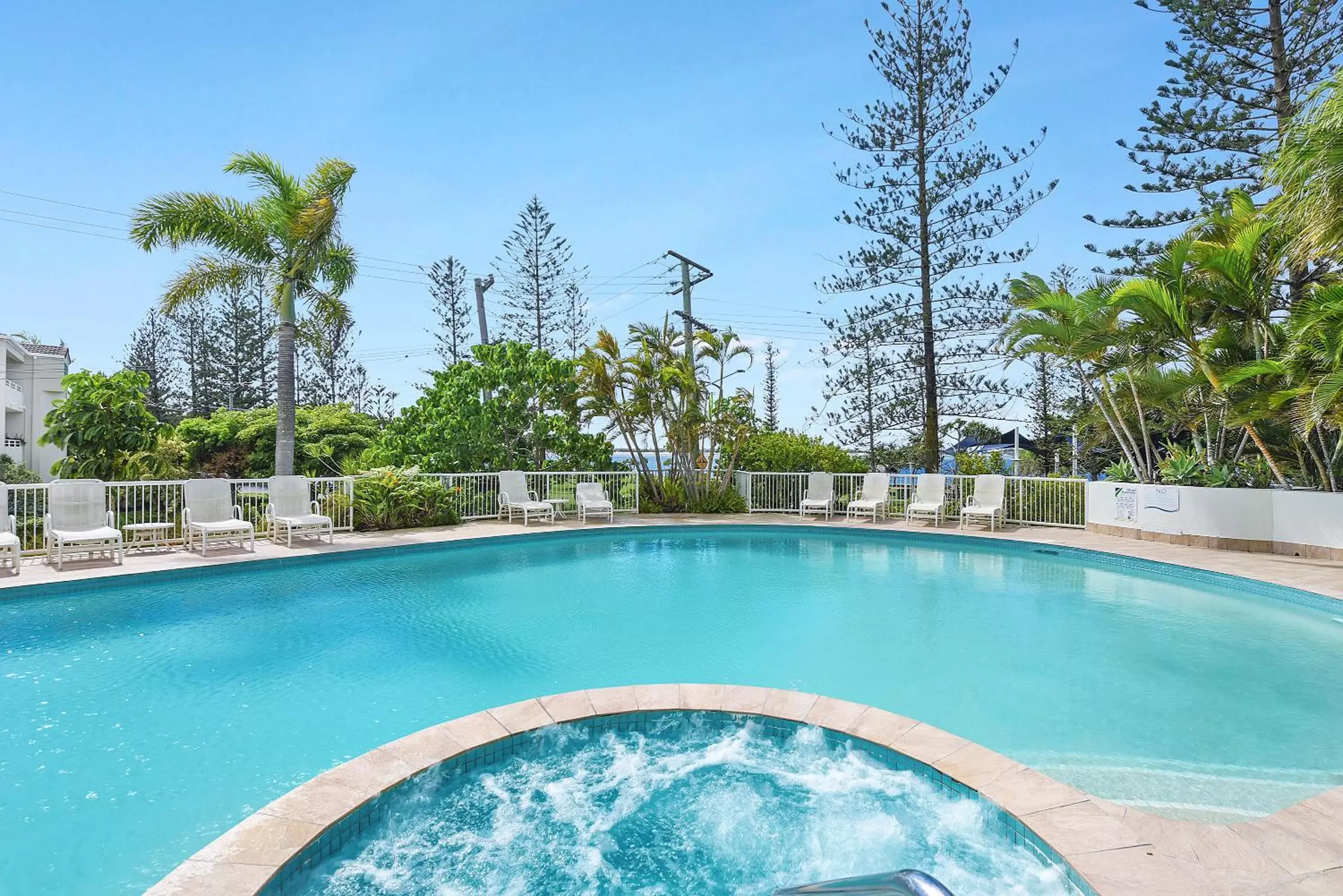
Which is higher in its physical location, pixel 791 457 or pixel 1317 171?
pixel 1317 171

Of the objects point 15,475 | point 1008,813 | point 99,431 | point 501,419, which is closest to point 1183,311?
point 1008,813

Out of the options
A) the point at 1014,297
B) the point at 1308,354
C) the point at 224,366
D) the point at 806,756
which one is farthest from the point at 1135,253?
the point at 224,366

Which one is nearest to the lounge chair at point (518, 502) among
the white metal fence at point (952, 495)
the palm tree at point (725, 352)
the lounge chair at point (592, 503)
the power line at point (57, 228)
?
the lounge chair at point (592, 503)

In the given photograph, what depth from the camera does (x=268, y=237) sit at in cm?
1109

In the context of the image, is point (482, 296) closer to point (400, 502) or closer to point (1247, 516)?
point (400, 502)

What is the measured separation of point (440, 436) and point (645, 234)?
7.94 meters

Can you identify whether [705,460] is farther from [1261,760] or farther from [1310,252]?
[1261,760]

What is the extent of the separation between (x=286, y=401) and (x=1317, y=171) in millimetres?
13345

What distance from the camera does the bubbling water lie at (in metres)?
2.57

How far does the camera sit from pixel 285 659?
5.01 m

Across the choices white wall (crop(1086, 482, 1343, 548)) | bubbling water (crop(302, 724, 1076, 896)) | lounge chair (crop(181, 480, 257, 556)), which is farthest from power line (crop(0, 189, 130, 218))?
white wall (crop(1086, 482, 1343, 548))

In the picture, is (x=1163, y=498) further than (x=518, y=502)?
No

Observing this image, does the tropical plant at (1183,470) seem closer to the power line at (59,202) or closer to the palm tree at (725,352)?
the palm tree at (725,352)

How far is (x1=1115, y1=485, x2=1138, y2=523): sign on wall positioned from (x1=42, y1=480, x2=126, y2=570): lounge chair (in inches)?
525
